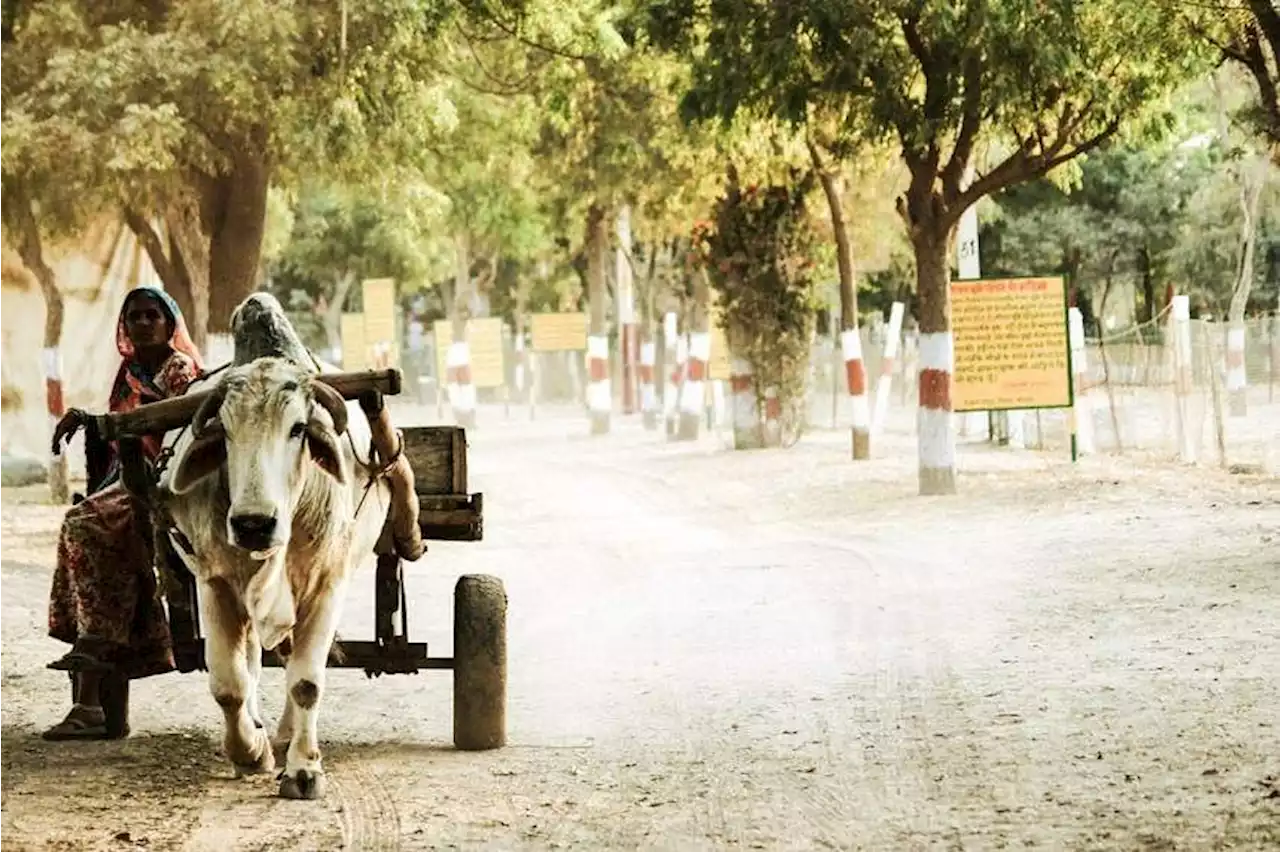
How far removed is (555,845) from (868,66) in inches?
581

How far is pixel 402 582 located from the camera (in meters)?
8.92

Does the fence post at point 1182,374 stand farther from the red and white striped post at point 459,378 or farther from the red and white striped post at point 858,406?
the red and white striped post at point 459,378

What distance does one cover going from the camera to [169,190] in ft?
70.7

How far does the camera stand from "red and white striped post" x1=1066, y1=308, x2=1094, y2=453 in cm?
2546

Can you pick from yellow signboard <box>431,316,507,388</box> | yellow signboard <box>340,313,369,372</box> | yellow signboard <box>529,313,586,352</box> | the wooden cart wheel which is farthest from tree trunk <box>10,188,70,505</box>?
yellow signboard <box>340,313,369,372</box>

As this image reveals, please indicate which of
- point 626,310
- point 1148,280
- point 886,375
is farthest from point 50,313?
point 1148,280

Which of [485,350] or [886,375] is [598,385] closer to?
[485,350]

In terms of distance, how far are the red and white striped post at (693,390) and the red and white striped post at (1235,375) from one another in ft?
26.9

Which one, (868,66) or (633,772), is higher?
(868,66)

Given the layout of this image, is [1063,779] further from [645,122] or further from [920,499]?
[645,122]

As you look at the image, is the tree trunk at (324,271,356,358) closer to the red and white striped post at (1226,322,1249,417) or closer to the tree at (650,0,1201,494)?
the red and white striped post at (1226,322,1249,417)

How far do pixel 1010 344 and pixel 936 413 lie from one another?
1.55 meters

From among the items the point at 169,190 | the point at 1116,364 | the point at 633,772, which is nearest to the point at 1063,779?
the point at 633,772

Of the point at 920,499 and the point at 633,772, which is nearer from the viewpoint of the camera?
the point at 633,772
